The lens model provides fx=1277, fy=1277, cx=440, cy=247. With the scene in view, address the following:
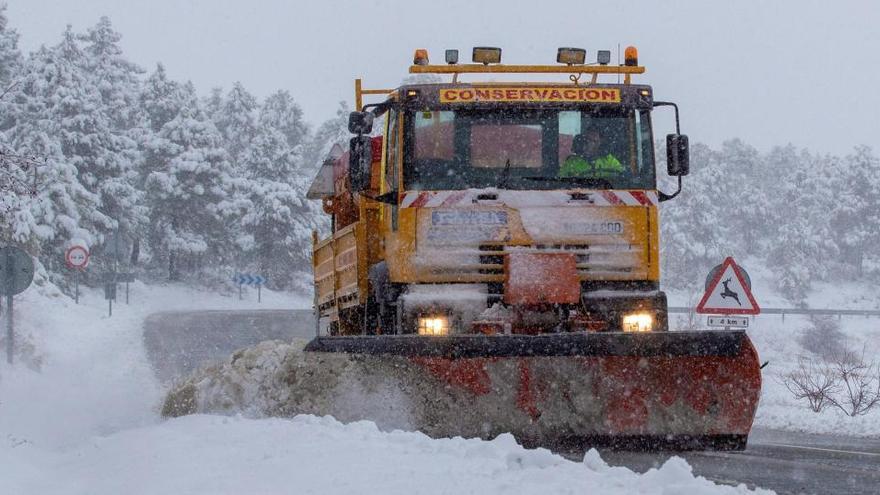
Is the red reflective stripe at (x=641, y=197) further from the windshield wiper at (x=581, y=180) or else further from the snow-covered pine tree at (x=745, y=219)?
the snow-covered pine tree at (x=745, y=219)

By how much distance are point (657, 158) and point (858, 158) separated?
274 ft

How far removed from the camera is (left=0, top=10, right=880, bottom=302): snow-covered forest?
50656 mm

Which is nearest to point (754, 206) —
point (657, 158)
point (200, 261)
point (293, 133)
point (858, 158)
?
point (858, 158)

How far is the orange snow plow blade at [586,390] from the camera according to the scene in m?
9.03

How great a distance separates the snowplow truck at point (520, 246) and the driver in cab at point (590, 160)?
12 mm

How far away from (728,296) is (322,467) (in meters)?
8.21

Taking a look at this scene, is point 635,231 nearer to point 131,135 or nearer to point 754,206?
point 131,135

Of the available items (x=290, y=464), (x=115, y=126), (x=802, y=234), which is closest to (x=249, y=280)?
(x=115, y=126)

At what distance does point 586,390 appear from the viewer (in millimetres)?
9102

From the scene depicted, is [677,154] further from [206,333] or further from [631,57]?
[206,333]

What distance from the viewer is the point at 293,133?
264ft

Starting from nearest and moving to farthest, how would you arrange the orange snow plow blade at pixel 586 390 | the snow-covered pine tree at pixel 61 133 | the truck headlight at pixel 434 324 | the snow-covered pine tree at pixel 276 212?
the orange snow plow blade at pixel 586 390 < the truck headlight at pixel 434 324 < the snow-covered pine tree at pixel 61 133 < the snow-covered pine tree at pixel 276 212

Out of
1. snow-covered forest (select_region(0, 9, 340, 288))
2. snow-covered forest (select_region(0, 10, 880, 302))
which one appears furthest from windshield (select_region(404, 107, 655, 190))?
snow-covered forest (select_region(0, 9, 340, 288))

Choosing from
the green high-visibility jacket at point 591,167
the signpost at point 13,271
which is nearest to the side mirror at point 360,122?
the green high-visibility jacket at point 591,167
